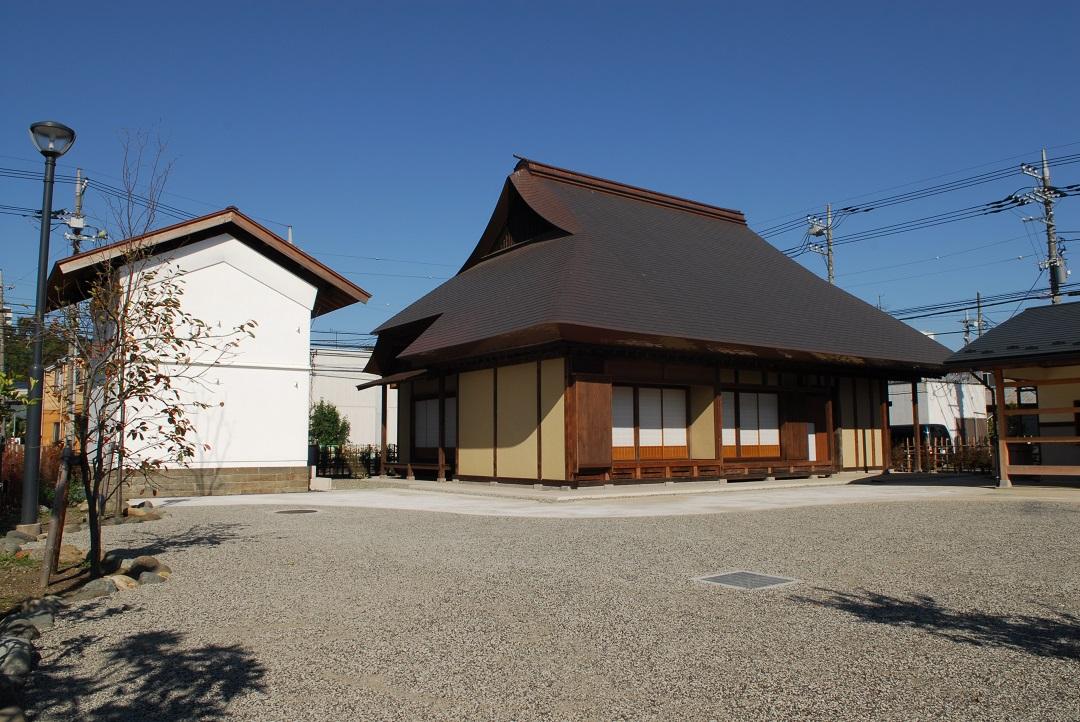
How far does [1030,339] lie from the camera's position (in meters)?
17.3

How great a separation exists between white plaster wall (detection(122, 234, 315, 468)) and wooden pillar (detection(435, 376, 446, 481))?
3.93 meters

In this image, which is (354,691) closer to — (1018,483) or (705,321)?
(705,321)

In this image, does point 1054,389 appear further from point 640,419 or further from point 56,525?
point 56,525

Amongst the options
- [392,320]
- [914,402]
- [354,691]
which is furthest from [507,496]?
[914,402]

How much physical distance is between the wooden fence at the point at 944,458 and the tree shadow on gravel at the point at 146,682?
983 inches

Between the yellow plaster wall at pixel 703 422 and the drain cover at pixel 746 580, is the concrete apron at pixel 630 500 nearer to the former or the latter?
the yellow plaster wall at pixel 703 422

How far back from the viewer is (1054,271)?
33.9 meters

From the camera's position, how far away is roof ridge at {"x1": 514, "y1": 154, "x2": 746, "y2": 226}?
25469mm

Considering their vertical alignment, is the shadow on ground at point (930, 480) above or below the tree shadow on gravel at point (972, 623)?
above

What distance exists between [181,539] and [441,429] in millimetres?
12245

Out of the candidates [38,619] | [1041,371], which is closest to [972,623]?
[38,619]

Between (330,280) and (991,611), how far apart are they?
17.2m

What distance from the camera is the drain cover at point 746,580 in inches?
280

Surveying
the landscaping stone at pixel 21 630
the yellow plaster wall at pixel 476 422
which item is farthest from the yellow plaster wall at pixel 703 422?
the landscaping stone at pixel 21 630
